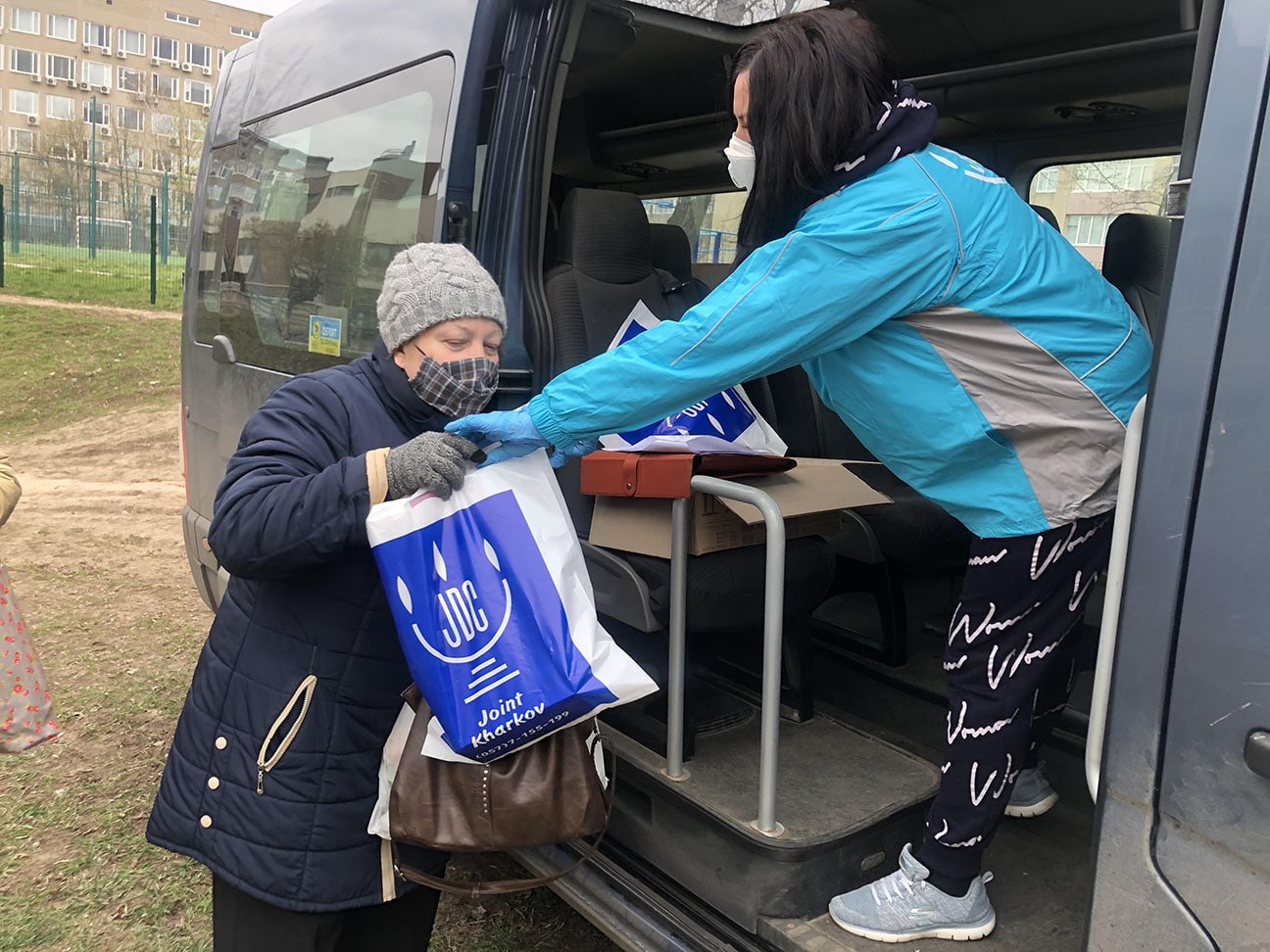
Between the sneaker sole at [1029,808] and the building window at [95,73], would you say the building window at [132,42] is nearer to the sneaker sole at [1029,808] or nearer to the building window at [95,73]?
the building window at [95,73]

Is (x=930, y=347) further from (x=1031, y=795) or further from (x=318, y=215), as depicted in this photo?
(x=318, y=215)

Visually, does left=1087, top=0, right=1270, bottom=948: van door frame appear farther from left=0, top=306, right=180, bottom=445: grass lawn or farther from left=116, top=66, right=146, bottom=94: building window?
left=116, top=66, right=146, bottom=94: building window

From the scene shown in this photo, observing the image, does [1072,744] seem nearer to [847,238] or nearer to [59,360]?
[847,238]

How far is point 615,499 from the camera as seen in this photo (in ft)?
7.98

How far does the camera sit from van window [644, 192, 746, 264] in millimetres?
4109

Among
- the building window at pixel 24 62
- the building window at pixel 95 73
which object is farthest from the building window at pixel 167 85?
the building window at pixel 24 62

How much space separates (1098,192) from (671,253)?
4.86ft

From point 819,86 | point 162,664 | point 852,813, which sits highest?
point 819,86

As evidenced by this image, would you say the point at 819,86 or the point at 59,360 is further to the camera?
the point at 59,360

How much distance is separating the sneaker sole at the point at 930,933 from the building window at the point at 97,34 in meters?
56.1

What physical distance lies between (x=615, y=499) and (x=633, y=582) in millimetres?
204

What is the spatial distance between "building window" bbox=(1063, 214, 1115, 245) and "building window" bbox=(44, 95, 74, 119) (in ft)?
174

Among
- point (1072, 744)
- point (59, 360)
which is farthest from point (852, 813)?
point (59, 360)

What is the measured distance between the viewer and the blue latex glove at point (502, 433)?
1.66 meters
